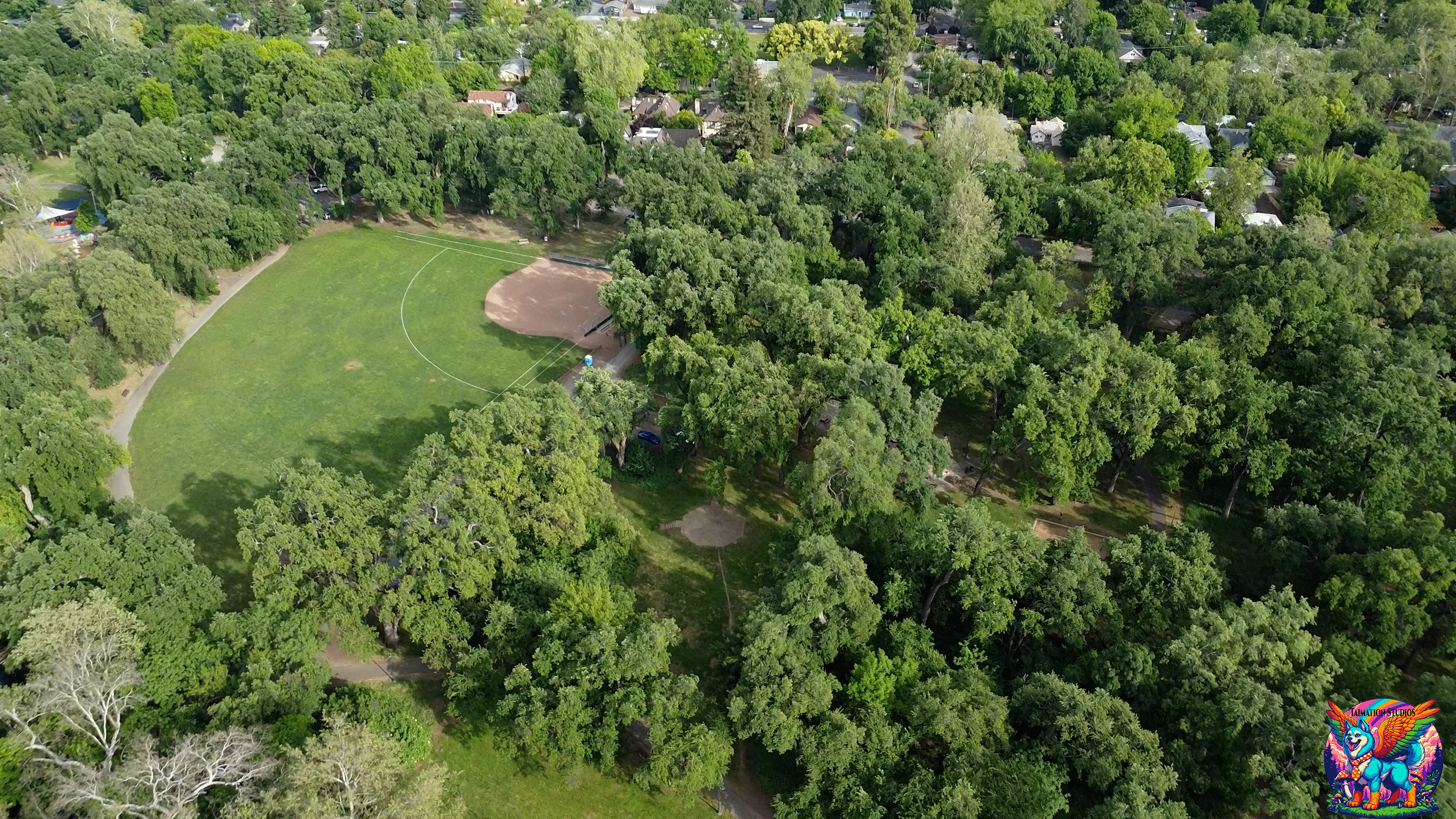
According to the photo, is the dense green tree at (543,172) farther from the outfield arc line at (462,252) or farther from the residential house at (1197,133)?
the residential house at (1197,133)

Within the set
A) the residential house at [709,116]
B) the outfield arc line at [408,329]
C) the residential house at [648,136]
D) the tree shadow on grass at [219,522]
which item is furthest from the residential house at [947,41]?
the tree shadow on grass at [219,522]

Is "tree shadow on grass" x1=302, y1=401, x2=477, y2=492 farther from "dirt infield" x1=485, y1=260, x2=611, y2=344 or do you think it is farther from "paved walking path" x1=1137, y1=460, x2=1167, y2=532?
"paved walking path" x1=1137, y1=460, x2=1167, y2=532

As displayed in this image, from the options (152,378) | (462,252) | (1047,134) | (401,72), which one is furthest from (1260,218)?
(152,378)

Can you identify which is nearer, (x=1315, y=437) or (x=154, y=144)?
(x=1315, y=437)

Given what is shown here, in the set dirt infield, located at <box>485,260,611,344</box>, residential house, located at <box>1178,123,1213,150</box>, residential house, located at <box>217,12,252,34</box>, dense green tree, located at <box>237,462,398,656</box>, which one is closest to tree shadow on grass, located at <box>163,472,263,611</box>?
dense green tree, located at <box>237,462,398,656</box>

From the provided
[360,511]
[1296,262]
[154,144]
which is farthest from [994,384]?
[154,144]

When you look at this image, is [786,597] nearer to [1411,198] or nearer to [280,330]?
[280,330]
